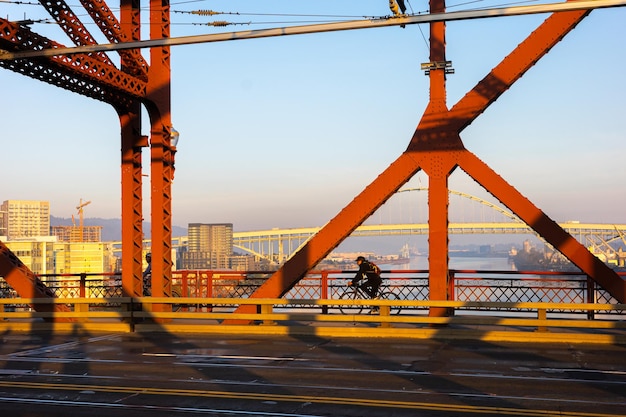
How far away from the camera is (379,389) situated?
1260 cm

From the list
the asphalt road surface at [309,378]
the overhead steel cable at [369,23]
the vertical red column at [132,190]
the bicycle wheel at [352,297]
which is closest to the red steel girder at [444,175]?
the asphalt road surface at [309,378]

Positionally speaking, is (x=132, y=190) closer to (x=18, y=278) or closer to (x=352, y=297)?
(x=18, y=278)

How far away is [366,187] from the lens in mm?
19531

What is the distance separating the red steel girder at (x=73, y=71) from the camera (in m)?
18.1

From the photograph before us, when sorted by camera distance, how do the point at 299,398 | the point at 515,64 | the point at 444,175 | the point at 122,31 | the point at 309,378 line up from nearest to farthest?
the point at 299,398 < the point at 309,378 < the point at 515,64 < the point at 444,175 < the point at 122,31

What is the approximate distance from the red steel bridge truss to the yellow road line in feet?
24.6

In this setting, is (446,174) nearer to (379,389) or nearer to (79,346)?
(379,389)

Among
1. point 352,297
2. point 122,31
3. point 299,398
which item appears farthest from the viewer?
point 352,297

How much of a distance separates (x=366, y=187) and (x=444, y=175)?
2002mm

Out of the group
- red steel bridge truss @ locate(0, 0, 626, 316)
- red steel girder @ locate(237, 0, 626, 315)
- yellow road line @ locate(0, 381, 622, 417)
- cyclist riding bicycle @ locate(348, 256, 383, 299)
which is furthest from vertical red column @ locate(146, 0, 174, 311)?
yellow road line @ locate(0, 381, 622, 417)

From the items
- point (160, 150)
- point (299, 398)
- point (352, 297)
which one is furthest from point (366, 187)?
point (299, 398)

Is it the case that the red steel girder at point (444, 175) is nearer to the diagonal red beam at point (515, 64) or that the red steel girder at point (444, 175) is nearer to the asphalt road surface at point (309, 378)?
the diagonal red beam at point (515, 64)

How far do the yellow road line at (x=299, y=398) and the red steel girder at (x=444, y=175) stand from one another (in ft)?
24.7

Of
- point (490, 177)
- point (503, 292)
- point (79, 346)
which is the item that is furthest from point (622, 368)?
point (79, 346)
